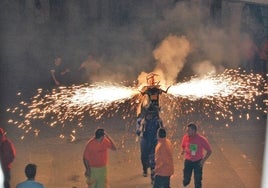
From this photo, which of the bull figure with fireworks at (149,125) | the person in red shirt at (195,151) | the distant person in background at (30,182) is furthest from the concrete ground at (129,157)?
the distant person in background at (30,182)

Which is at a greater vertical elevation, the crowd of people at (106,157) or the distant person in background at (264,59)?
the distant person in background at (264,59)

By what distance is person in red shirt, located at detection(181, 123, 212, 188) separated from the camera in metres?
8.13

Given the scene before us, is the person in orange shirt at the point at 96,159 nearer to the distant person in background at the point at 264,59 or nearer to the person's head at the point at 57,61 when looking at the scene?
the person's head at the point at 57,61

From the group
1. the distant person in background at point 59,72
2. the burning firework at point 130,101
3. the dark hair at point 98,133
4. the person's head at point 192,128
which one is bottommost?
the dark hair at point 98,133

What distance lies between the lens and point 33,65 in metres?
14.8

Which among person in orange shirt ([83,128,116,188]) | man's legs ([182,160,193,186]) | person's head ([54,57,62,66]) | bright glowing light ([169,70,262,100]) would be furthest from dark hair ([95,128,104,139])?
person's head ([54,57,62,66])

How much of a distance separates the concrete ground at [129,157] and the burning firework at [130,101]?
0.55 metres

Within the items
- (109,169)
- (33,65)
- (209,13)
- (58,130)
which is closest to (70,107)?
(58,130)

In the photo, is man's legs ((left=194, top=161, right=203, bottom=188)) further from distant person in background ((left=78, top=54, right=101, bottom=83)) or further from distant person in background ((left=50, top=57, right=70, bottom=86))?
distant person in background ((left=50, top=57, right=70, bottom=86))

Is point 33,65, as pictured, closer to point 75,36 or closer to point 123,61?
point 75,36

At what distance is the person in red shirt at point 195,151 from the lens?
26.7 feet

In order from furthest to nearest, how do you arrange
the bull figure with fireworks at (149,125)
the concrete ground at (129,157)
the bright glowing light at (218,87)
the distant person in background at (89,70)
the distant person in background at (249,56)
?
the distant person in background at (249,56), the distant person in background at (89,70), the bright glowing light at (218,87), the concrete ground at (129,157), the bull figure with fireworks at (149,125)

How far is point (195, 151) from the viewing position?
26.9 feet

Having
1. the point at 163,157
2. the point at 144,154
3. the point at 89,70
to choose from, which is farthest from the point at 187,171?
the point at 89,70
